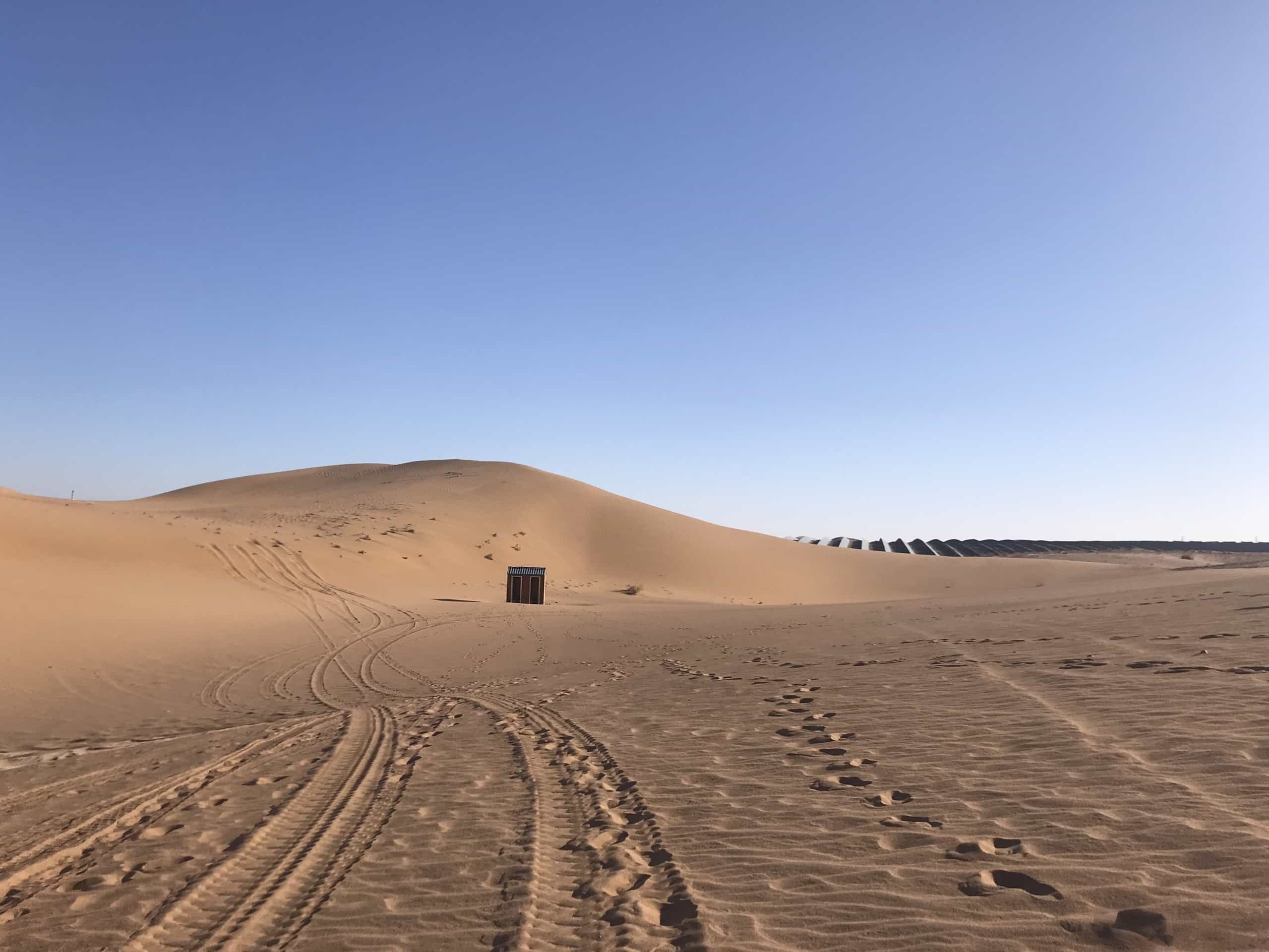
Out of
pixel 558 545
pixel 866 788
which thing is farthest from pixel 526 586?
pixel 866 788

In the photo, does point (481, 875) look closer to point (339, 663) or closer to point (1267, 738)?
point (1267, 738)

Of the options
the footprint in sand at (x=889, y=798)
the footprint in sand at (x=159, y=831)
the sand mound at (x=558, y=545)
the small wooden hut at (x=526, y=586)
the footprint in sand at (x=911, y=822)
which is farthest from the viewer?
the sand mound at (x=558, y=545)

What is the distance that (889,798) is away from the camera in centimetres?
578

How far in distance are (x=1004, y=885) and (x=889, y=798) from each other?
162cm

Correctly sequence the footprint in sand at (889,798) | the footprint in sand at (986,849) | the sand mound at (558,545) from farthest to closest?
the sand mound at (558,545) → the footprint in sand at (889,798) → the footprint in sand at (986,849)

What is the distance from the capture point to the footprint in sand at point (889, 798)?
5676 mm

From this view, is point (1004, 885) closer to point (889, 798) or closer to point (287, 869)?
point (889, 798)

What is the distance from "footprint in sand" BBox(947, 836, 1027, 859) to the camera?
457 centimetres

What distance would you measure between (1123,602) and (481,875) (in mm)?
17001

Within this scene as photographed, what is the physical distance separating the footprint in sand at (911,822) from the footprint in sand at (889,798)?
0.28 metres

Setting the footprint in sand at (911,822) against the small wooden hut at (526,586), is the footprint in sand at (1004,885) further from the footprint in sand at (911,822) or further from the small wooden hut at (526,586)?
A: the small wooden hut at (526,586)

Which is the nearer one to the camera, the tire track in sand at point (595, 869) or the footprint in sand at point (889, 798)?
the tire track in sand at point (595, 869)

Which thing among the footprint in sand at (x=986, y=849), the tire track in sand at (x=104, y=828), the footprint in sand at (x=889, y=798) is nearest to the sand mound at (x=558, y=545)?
the tire track in sand at (x=104, y=828)

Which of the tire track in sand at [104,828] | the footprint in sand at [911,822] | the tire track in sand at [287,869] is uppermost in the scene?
the footprint in sand at [911,822]
